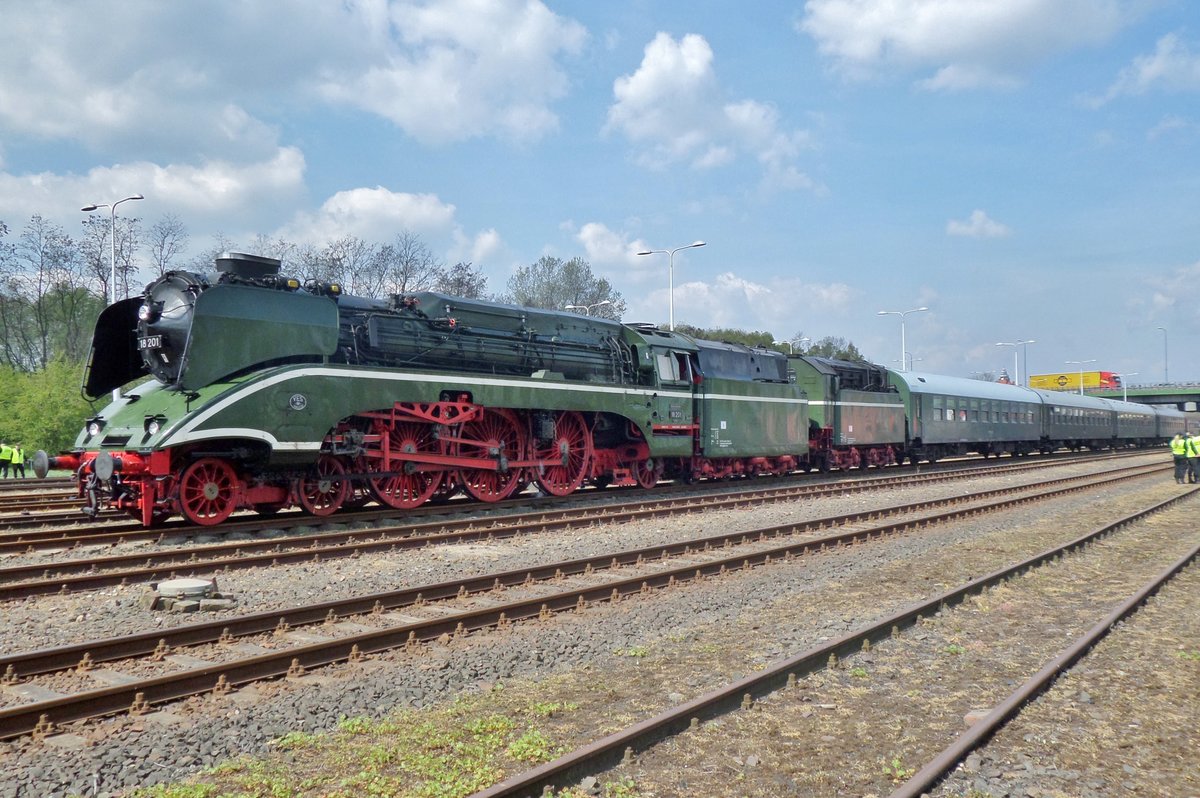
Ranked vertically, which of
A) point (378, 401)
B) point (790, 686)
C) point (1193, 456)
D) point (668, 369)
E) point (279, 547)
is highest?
point (668, 369)

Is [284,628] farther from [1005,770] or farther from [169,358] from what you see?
[169,358]

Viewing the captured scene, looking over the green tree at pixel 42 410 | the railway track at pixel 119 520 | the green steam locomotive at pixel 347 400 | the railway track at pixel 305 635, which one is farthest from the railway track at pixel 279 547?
the green tree at pixel 42 410

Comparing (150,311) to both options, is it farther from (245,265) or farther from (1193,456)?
(1193,456)

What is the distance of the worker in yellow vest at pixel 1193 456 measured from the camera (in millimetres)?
24375

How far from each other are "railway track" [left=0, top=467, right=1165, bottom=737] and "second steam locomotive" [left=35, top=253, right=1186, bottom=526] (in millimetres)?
4710

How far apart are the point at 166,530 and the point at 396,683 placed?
718cm

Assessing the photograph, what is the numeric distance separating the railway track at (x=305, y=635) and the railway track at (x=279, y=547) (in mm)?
2615

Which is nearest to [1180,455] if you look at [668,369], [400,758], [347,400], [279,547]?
[668,369]

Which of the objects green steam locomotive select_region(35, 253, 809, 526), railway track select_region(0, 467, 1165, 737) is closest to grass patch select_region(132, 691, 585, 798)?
railway track select_region(0, 467, 1165, 737)

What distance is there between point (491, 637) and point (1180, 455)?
2516 centimetres

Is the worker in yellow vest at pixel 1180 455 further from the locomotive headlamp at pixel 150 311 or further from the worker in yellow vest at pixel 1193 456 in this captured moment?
the locomotive headlamp at pixel 150 311

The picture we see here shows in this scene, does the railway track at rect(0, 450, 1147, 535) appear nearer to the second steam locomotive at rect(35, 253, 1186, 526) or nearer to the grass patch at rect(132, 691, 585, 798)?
the second steam locomotive at rect(35, 253, 1186, 526)

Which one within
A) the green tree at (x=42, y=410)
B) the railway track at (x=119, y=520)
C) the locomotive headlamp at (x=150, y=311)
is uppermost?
the locomotive headlamp at (x=150, y=311)

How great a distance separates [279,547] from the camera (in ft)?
35.6
